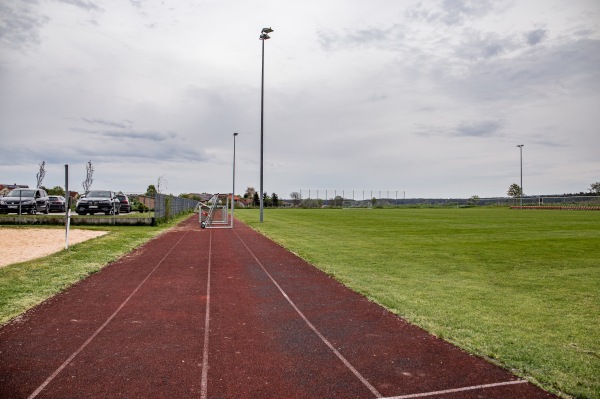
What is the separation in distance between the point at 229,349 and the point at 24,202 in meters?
28.6

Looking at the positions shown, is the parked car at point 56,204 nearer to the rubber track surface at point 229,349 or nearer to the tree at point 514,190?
the rubber track surface at point 229,349

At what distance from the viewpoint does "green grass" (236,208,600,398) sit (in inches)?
193

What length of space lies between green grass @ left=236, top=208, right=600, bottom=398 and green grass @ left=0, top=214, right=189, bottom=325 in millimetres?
5492

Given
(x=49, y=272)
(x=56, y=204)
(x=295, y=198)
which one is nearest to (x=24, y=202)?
(x=56, y=204)

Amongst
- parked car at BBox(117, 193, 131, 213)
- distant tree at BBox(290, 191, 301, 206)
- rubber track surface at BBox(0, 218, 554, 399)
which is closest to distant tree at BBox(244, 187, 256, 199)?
distant tree at BBox(290, 191, 301, 206)

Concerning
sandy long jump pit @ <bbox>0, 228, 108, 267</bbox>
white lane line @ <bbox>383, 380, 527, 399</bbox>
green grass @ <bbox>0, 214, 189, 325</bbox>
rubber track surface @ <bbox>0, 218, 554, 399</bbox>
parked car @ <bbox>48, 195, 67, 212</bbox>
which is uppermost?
parked car @ <bbox>48, 195, 67, 212</bbox>

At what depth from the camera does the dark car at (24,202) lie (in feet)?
91.2

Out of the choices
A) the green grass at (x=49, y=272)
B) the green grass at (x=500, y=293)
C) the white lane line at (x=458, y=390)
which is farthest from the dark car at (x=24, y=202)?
the white lane line at (x=458, y=390)

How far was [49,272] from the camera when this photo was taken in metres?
9.84

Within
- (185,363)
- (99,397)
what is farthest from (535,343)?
(99,397)

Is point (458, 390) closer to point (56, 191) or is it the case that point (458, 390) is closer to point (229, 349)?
point (229, 349)

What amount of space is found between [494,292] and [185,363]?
19.7ft

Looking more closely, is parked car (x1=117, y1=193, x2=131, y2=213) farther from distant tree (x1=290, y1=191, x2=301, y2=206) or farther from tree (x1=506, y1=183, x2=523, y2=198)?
tree (x1=506, y1=183, x2=523, y2=198)

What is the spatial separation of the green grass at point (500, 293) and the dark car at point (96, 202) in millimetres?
17478
